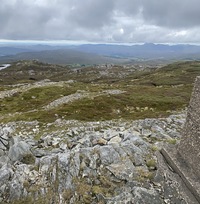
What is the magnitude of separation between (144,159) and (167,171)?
204 cm

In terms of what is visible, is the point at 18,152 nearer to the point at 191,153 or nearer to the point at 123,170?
the point at 123,170

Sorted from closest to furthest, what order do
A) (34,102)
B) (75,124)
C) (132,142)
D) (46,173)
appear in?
(46,173) → (132,142) → (75,124) → (34,102)

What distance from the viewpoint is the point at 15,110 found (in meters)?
53.3

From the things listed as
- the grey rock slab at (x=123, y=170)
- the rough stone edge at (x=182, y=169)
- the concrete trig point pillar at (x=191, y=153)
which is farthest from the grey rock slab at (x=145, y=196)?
the concrete trig point pillar at (x=191, y=153)

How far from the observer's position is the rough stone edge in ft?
48.0

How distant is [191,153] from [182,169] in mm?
1219

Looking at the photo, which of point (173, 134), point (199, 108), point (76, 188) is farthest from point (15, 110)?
point (199, 108)

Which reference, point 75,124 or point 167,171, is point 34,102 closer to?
point 75,124

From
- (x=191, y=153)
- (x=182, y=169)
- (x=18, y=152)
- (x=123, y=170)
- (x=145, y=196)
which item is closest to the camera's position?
Answer: (x=145, y=196)

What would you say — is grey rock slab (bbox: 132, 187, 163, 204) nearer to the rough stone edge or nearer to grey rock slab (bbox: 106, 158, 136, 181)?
grey rock slab (bbox: 106, 158, 136, 181)

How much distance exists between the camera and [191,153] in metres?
16.3

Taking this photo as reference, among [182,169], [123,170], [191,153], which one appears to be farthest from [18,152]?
[191,153]

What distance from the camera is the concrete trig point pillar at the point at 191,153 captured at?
15.2 m

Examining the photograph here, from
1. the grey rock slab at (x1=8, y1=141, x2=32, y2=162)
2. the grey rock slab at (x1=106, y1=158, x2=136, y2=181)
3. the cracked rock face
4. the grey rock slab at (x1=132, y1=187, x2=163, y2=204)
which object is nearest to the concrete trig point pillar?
the cracked rock face
